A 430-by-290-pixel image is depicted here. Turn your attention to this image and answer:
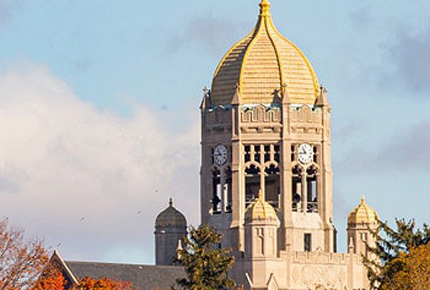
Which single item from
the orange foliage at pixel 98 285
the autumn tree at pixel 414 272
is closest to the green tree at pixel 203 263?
the orange foliage at pixel 98 285

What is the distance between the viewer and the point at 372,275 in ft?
554

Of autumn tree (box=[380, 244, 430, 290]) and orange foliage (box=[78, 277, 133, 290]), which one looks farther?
orange foliage (box=[78, 277, 133, 290])

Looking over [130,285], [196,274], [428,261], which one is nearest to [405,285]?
[428,261]

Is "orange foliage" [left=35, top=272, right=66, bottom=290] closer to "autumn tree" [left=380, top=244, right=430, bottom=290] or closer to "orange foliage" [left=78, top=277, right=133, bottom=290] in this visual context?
"orange foliage" [left=78, top=277, right=133, bottom=290]

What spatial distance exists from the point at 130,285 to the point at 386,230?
31.8m

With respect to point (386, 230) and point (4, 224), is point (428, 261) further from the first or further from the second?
point (4, 224)

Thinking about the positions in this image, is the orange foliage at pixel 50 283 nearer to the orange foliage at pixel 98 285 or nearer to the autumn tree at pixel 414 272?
the orange foliage at pixel 98 285

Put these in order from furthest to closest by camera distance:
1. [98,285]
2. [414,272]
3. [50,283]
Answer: [98,285] < [50,283] < [414,272]

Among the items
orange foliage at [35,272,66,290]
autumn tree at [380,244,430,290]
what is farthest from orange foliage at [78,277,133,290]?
autumn tree at [380,244,430,290]

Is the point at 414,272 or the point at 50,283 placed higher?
the point at 50,283

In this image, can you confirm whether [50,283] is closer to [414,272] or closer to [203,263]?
[203,263]

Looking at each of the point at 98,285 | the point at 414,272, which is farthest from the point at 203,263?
the point at 414,272

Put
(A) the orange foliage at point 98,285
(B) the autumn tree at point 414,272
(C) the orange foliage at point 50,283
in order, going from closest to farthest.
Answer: (B) the autumn tree at point 414,272 → (C) the orange foliage at point 50,283 → (A) the orange foliage at point 98,285

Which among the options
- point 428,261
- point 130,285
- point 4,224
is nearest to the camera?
point 428,261
